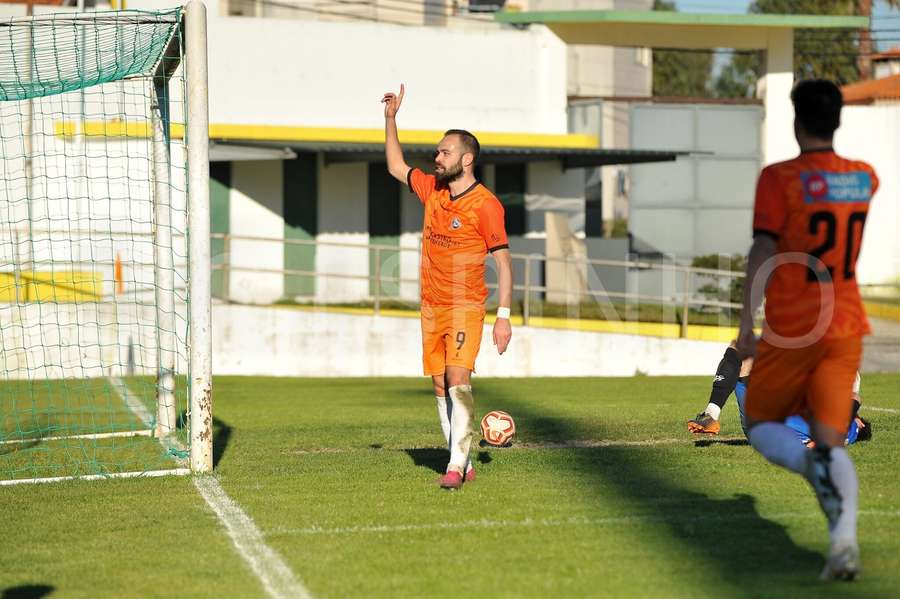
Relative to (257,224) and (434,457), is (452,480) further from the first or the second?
(257,224)

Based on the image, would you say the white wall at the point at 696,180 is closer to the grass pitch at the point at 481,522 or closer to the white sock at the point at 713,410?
the grass pitch at the point at 481,522

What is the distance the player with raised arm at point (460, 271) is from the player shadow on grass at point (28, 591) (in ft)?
9.01

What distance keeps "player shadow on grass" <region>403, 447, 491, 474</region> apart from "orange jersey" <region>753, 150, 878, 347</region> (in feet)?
11.7

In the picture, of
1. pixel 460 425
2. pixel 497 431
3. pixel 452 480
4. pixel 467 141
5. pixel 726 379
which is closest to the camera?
pixel 452 480

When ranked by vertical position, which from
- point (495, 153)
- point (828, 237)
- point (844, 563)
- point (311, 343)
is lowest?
point (311, 343)

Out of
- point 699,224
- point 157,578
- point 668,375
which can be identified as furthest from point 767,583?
point 699,224

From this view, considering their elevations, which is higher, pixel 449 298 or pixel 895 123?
pixel 895 123

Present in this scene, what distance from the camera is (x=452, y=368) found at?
25.5 ft

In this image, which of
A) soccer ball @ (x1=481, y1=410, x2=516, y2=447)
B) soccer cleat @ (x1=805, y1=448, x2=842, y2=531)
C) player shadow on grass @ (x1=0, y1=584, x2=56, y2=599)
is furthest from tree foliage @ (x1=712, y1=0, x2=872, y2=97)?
player shadow on grass @ (x1=0, y1=584, x2=56, y2=599)

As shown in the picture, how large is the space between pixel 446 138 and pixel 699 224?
21304mm

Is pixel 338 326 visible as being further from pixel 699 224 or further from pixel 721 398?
pixel 721 398

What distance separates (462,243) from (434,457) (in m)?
2.13

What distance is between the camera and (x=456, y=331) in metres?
7.73

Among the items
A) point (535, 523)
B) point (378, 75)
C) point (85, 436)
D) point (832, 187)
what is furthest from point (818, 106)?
point (378, 75)
